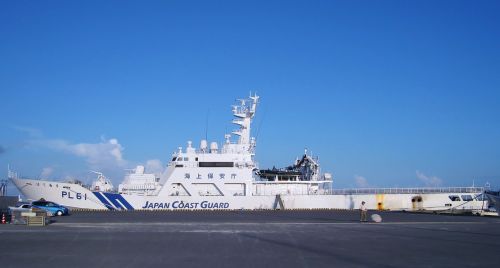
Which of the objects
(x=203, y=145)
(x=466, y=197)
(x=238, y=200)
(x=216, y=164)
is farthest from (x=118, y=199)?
(x=466, y=197)

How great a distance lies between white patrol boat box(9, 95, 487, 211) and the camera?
4478cm

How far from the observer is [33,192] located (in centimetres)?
4444

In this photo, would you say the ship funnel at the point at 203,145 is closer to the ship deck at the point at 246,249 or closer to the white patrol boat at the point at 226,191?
the white patrol boat at the point at 226,191

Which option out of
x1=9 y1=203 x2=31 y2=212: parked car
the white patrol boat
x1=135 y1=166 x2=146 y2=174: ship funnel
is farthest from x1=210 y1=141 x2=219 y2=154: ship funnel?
x1=9 y1=203 x2=31 y2=212: parked car

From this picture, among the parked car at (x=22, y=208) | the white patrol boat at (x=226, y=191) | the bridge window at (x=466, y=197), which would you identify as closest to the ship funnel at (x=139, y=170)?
the white patrol boat at (x=226, y=191)

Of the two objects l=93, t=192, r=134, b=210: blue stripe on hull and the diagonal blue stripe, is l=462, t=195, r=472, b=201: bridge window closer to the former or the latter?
l=93, t=192, r=134, b=210: blue stripe on hull

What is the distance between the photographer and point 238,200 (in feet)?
150

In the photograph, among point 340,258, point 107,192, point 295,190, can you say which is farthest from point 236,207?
point 340,258

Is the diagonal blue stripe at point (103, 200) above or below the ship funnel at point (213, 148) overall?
below

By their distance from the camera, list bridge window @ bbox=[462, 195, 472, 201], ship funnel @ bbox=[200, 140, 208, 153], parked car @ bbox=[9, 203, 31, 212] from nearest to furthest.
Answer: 1. parked car @ bbox=[9, 203, 31, 212]
2. bridge window @ bbox=[462, 195, 472, 201]
3. ship funnel @ bbox=[200, 140, 208, 153]

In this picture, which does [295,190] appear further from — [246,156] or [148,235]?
[148,235]

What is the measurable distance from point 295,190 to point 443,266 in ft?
120

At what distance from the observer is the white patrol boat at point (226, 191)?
44.8 m

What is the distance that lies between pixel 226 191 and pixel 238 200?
1.49m
